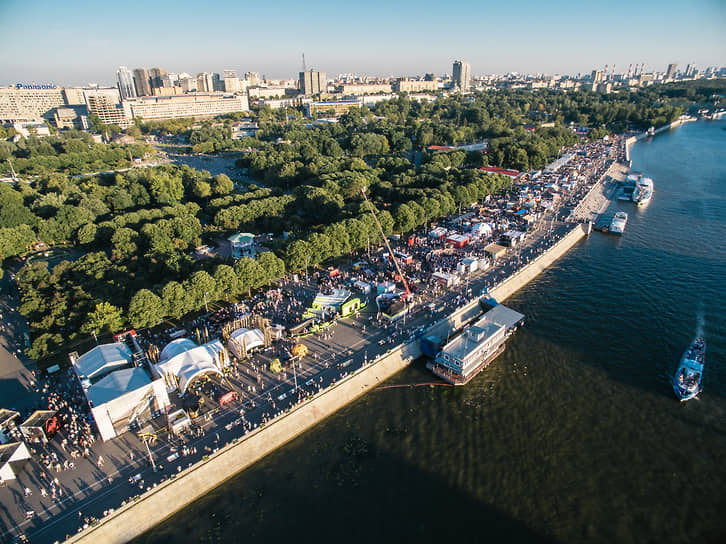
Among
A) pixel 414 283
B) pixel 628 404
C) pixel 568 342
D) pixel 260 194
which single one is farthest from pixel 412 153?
pixel 628 404

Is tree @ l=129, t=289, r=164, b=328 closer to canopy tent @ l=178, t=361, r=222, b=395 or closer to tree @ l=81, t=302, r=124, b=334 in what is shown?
tree @ l=81, t=302, r=124, b=334

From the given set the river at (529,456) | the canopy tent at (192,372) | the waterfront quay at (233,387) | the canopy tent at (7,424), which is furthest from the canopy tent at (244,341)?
the canopy tent at (7,424)

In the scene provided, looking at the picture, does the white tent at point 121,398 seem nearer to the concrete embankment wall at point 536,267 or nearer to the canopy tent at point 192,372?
the canopy tent at point 192,372

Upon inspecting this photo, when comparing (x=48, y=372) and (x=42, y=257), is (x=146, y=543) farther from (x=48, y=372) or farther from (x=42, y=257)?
(x=42, y=257)

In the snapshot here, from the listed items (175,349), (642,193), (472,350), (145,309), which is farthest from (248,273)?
(642,193)

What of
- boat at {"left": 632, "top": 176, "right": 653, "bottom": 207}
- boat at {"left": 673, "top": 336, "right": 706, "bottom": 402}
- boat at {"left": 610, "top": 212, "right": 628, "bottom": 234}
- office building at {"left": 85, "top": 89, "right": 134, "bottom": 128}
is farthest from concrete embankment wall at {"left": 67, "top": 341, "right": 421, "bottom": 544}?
office building at {"left": 85, "top": 89, "right": 134, "bottom": 128}

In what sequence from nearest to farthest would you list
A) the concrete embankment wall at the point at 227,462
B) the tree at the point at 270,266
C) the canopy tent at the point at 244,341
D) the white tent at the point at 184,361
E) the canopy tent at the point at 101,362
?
the concrete embankment wall at the point at 227,462, the canopy tent at the point at 101,362, the white tent at the point at 184,361, the canopy tent at the point at 244,341, the tree at the point at 270,266

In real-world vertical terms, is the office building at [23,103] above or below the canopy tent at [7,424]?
above
